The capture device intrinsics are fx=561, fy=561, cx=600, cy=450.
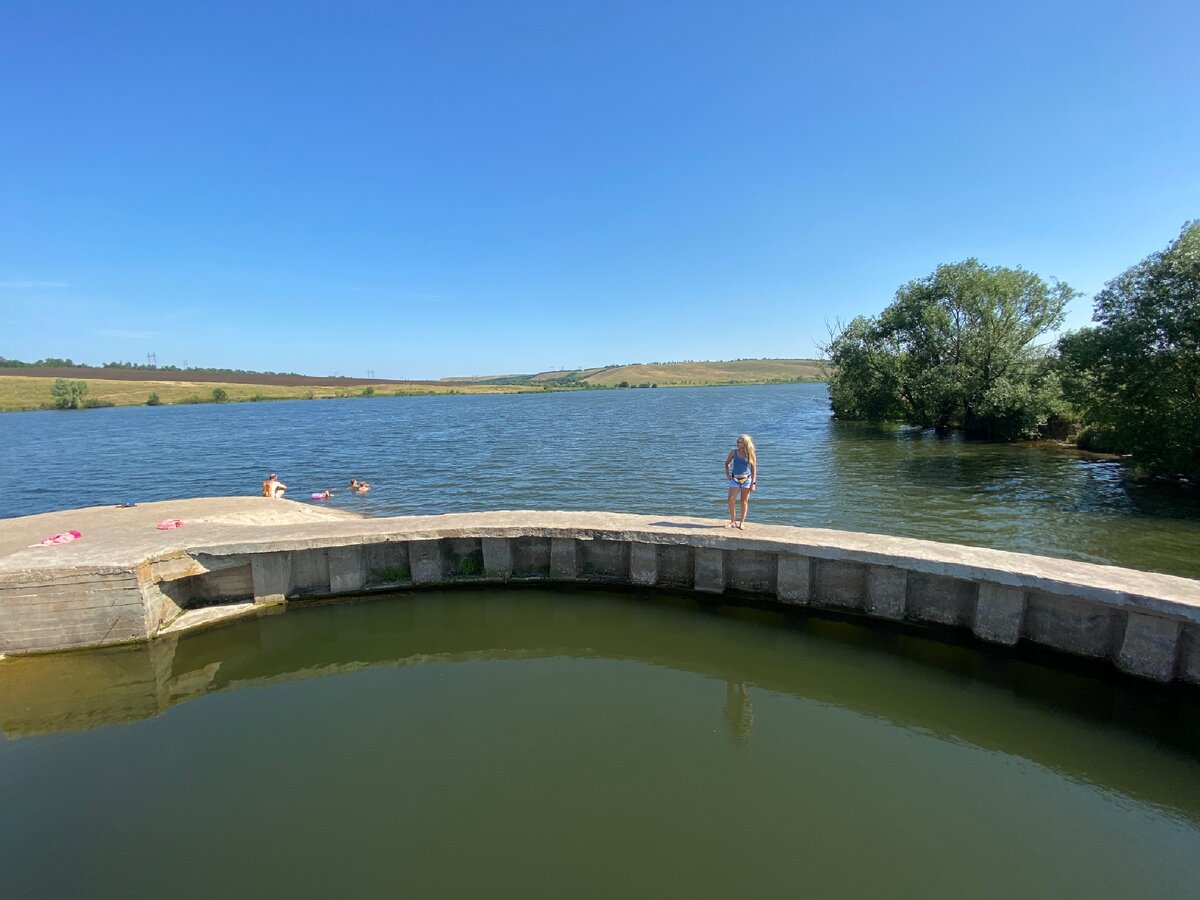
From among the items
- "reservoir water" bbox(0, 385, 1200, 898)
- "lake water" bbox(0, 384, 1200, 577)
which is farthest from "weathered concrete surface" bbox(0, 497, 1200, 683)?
"lake water" bbox(0, 384, 1200, 577)

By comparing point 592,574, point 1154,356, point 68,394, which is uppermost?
point 1154,356

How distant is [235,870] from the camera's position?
14.8 feet

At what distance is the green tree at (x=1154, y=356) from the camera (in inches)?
713

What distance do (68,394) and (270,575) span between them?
133 meters

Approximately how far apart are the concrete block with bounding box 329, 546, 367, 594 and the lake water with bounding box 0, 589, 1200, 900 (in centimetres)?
151

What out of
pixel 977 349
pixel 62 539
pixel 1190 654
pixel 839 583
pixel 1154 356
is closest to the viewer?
pixel 1190 654

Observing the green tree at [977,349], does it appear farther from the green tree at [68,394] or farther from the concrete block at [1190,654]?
the green tree at [68,394]

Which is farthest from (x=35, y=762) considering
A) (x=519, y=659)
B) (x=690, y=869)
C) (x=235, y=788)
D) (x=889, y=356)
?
(x=889, y=356)

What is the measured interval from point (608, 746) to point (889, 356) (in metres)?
44.2

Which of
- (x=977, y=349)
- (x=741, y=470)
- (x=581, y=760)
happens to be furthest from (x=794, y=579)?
(x=977, y=349)

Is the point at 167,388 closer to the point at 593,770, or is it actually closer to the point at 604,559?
the point at 604,559

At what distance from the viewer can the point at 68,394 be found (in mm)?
104125

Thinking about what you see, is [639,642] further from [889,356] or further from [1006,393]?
[889,356]

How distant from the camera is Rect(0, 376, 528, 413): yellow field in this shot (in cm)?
10412
